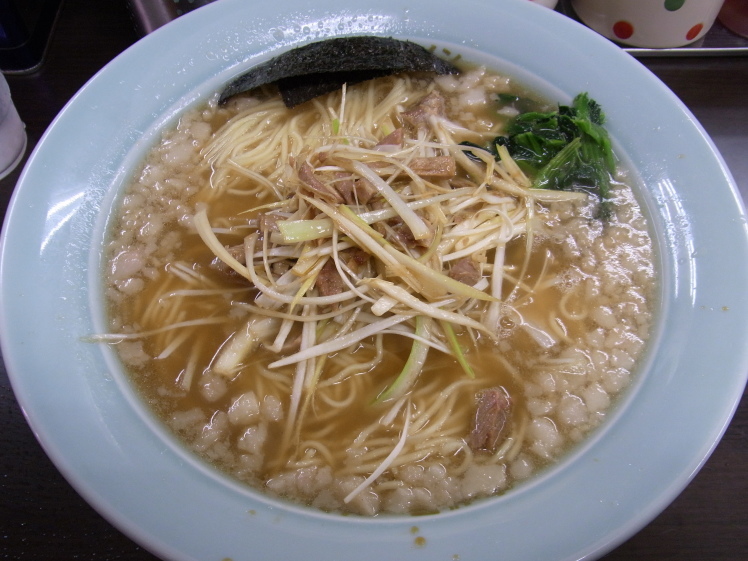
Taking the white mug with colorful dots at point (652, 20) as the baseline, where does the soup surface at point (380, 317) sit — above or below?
below

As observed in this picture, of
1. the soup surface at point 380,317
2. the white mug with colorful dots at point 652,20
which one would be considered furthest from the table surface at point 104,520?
the white mug with colorful dots at point 652,20

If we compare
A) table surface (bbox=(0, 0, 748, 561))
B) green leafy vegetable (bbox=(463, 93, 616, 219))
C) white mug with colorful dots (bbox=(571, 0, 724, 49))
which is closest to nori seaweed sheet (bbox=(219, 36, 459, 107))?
green leafy vegetable (bbox=(463, 93, 616, 219))

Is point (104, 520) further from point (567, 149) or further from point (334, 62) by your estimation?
point (567, 149)

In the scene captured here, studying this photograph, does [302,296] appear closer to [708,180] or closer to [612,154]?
[612,154]

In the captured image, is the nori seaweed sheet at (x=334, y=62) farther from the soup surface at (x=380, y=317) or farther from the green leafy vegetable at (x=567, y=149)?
the green leafy vegetable at (x=567, y=149)

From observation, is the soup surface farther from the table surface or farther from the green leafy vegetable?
the table surface

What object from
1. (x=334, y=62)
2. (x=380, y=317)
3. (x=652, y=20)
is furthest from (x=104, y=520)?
(x=652, y=20)

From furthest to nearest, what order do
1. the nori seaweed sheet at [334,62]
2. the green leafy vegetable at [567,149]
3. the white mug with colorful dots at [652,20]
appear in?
1. the white mug with colorful dots at [652,20]
2. the nori seaweed sheet at [334,62]
3. the green leafy vegetable at [567,149]

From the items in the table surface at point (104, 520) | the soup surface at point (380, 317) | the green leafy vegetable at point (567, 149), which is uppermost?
the green leafy vegetable at point (567, 149)
